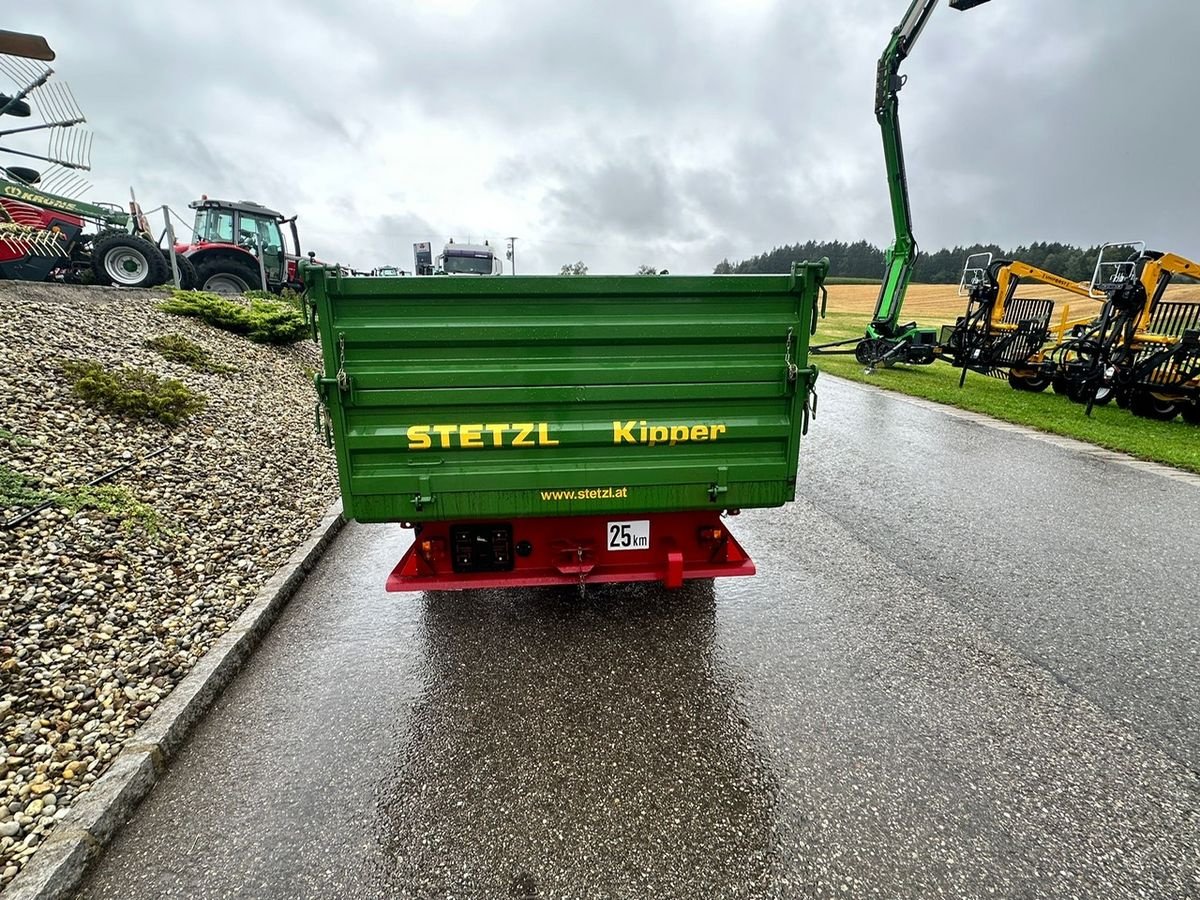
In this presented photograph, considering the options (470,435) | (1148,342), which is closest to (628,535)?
(470,435)

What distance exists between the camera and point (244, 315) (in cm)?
911

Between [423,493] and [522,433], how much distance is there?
59 centimetres

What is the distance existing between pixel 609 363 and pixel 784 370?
0.94 m

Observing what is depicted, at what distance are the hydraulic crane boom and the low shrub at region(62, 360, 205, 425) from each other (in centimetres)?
1358

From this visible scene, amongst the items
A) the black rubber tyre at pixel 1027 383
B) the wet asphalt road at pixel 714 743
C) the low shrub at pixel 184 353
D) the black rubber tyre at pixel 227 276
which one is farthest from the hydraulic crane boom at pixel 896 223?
the black rubber tyre at pixel 227 276

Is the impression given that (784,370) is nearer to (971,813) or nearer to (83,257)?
(971,813)

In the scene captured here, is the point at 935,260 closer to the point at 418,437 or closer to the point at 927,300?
the point at 927,300

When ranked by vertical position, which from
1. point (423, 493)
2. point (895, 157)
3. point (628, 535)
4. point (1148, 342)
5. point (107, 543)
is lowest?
point (107, 543)

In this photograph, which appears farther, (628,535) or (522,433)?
(628,535)

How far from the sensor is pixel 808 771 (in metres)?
2.53

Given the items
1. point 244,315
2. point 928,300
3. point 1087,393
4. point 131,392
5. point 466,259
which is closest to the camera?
point 131,392

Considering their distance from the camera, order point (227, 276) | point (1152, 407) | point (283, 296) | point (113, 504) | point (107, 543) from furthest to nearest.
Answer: point (283, 296)
point (227, 276)
point (1152, 407)
point (113, 504)
point (107, 543)

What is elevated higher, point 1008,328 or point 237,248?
point 237,248

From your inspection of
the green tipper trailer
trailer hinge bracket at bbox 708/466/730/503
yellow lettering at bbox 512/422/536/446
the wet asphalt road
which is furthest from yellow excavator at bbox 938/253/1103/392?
yellow lettering at bbox 512/422/536/446
